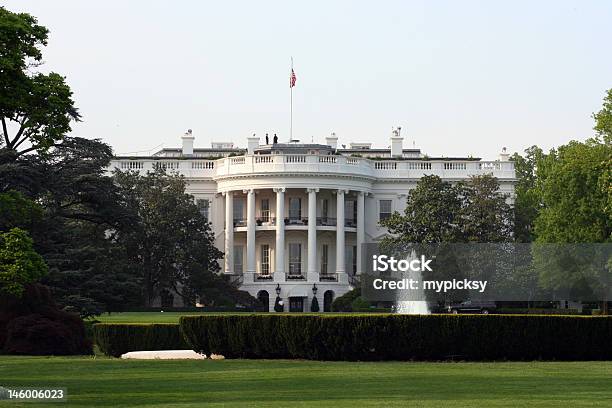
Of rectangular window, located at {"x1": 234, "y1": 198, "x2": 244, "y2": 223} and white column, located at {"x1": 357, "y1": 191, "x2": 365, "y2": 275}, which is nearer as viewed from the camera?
white column, located at {"x1": 357, "y1": 191, "x2": 365, "y2": 275}

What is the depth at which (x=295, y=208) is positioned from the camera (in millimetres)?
102688

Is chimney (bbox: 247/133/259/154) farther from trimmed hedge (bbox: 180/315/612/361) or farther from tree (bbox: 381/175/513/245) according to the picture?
trimmed hedge (bbox: 180/315/612/361)

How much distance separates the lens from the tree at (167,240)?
8931cm

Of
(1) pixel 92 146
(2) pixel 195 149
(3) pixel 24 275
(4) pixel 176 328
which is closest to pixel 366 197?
(2) pixel 195 149

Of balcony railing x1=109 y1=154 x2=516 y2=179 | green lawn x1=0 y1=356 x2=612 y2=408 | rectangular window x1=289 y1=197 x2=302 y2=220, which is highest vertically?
balcony railing x1=109 y1=154 x2=516 y2=179

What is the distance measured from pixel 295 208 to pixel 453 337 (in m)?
67.9

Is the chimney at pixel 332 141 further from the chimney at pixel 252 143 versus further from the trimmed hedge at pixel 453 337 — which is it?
the trimmed hedge at pixel 453 337

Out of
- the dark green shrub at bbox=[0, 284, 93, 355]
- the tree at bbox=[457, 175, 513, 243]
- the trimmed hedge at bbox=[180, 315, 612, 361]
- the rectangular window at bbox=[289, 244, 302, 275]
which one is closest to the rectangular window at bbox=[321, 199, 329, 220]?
the rectangular window at bbox=[289, 244, 302, 275]

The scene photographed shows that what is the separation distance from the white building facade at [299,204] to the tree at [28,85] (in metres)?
64.5

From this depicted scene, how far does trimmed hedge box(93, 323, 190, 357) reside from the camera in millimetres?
40000

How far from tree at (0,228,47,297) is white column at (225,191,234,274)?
213 feet

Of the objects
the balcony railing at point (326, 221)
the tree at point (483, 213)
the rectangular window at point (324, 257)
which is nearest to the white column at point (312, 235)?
the balcony railing at point (326, 221)

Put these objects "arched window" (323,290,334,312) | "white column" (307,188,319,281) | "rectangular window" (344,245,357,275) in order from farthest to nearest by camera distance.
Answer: "rectangular window" (344,245,357,275) < "white column" (307,188,319,281) < "arched window" (323,290,334,312)

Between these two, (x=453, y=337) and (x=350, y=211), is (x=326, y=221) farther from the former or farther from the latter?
(x=453, y=337)
